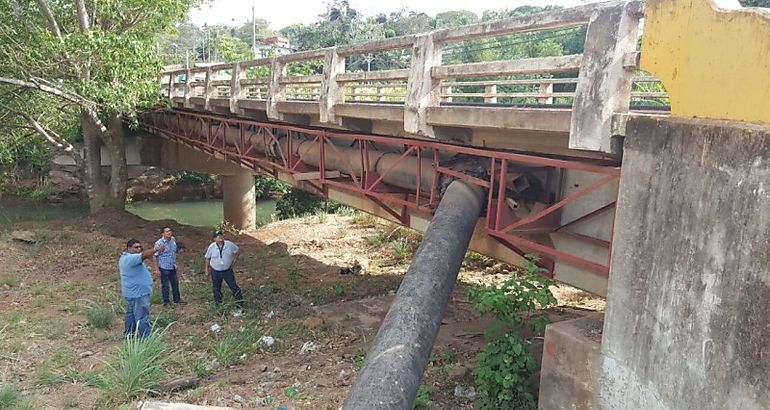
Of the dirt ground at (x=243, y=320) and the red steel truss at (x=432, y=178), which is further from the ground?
the red steel truss at (x=432, y=178)

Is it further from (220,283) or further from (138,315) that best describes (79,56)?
(138,315)

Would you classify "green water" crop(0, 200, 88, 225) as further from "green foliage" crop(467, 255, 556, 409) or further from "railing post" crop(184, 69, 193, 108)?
"green foliage" crop(467, 255, 556, 409)

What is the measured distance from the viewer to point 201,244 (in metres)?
15.9

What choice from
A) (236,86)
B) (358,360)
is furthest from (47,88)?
(358,360)

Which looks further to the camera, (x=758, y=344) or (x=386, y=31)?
(x=386, y=31)

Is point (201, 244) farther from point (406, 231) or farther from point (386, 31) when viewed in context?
point (386, 31)

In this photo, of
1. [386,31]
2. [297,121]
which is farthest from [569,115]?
[386,31]

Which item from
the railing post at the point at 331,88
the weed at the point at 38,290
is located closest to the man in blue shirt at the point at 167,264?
the weed at the point at 38,290

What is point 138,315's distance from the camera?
766 centimetres

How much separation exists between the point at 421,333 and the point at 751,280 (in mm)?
2092

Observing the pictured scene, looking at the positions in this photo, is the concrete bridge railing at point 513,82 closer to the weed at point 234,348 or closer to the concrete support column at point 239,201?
the weed at point 234,348

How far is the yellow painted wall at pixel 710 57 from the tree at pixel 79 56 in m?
11.0

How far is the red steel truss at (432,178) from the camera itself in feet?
16.9

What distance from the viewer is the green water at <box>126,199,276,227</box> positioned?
89.8 feet
